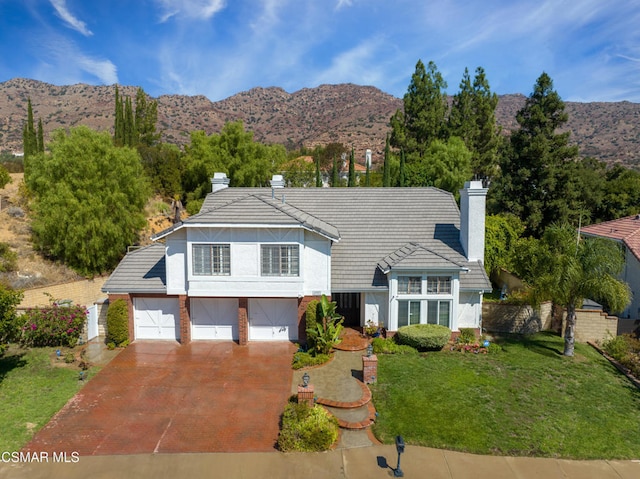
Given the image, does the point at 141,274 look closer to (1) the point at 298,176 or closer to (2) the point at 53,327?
(2) the point at 53,327

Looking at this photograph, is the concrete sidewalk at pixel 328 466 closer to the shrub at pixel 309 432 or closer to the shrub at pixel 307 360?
the shrub at pixel 309 432

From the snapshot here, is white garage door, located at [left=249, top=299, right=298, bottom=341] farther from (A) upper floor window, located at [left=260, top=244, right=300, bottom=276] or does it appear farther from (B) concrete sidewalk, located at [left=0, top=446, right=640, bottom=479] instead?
(B) concrete sidewalk, located at [left=0, top=446, right=640, bottom=479]

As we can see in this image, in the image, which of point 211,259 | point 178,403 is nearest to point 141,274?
point 211,259

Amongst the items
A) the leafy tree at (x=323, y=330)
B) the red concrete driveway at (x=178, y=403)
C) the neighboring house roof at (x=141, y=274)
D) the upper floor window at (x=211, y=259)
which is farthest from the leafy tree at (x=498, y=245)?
the neighboring house roof at (x=141, y=274)

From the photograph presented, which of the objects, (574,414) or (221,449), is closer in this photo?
(221,449)

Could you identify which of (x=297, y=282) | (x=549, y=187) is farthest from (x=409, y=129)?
(x=297, y=282)

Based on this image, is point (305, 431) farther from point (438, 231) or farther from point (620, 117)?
point (620, 117)
